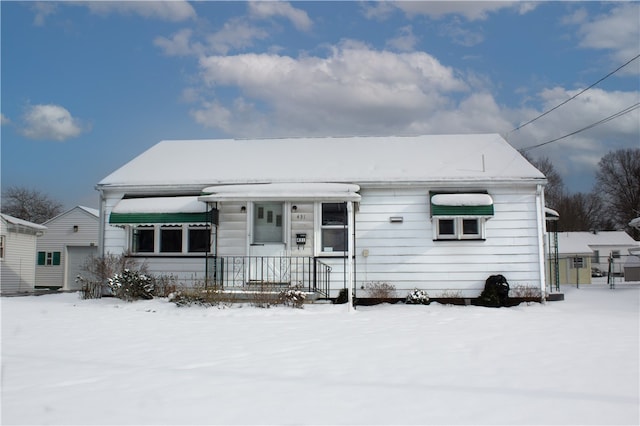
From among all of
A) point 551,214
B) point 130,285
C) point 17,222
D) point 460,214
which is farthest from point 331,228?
point 17,222

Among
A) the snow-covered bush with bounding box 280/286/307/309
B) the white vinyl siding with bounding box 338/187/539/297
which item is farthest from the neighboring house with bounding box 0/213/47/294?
the white vinyl siding with bounding box 338/187/539/297

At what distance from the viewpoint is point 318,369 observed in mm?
6082

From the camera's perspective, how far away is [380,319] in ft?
34.2

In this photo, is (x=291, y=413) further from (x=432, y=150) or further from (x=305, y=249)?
(x=432, y=150)

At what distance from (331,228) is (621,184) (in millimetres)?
47679

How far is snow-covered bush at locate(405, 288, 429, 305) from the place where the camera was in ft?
42.1

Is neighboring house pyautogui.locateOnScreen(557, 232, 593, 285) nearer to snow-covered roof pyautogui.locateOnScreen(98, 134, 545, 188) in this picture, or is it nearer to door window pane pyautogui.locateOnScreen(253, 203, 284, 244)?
snow-covered roof pyautogui.locateOnScreen(98, 134, 545, 188)

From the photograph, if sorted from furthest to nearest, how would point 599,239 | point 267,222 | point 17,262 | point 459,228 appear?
point 599,239
point 17,262
point 267,222
point 459,228

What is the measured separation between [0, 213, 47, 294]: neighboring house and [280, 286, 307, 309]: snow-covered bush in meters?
16.8

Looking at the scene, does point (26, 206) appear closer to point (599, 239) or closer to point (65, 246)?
point (65, 246)

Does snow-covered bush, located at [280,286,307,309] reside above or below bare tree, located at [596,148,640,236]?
below

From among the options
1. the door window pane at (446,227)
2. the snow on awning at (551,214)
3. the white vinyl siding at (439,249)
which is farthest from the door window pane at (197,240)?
the snow on awning at (551,214)

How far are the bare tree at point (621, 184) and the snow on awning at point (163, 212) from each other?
4733cm

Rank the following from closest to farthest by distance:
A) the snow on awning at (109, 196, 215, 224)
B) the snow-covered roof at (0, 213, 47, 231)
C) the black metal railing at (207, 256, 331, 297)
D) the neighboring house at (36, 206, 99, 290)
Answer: the black metal railing at (207, 256, 331, 297) → the snow on awning at (109, 196, 215, 224) → the snow-covered roof at (0, 213, 47, 231) → the neighboring house at (36, 206, 99, 290)
